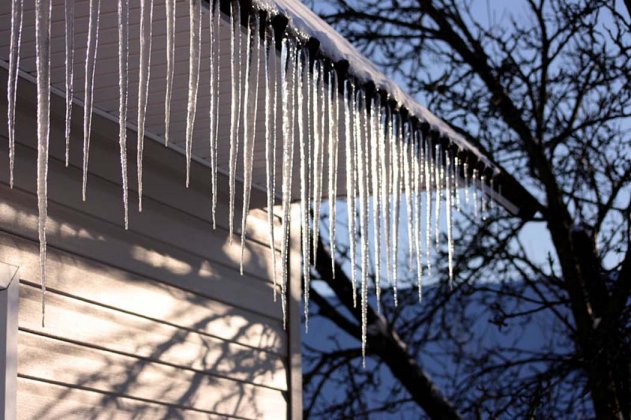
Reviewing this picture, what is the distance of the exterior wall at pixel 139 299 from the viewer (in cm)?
402

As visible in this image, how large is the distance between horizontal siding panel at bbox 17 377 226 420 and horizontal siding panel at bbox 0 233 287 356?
34 cm

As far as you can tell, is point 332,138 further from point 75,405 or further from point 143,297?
point 75,405

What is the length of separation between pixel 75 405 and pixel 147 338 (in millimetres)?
550

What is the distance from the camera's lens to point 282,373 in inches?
218

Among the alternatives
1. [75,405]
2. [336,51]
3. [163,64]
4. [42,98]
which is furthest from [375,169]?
[42,98]

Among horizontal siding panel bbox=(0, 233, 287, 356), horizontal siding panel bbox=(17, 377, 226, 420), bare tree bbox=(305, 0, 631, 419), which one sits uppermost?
bare tree bbox=(305, 0, 631, 419)

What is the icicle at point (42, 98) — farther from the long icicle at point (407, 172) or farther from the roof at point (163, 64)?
the long icicle at point (407, 172)

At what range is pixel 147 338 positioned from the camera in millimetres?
4629

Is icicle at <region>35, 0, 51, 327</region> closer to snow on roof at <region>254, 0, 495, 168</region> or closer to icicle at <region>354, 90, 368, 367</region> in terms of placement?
snow on roof at <region>254, 0, 495, 168</region>

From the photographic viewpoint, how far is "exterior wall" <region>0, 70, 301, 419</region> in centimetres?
402

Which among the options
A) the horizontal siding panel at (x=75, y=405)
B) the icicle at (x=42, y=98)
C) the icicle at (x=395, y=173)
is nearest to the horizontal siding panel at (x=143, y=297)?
the horizontal siding panel at (x=75, y=405)

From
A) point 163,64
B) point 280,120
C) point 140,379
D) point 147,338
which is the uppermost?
point 280,120

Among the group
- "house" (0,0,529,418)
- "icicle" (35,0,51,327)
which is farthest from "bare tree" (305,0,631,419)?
"icicle" (35,0,51,327)

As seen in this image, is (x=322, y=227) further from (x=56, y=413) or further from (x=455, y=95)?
(x=56, y=413)
